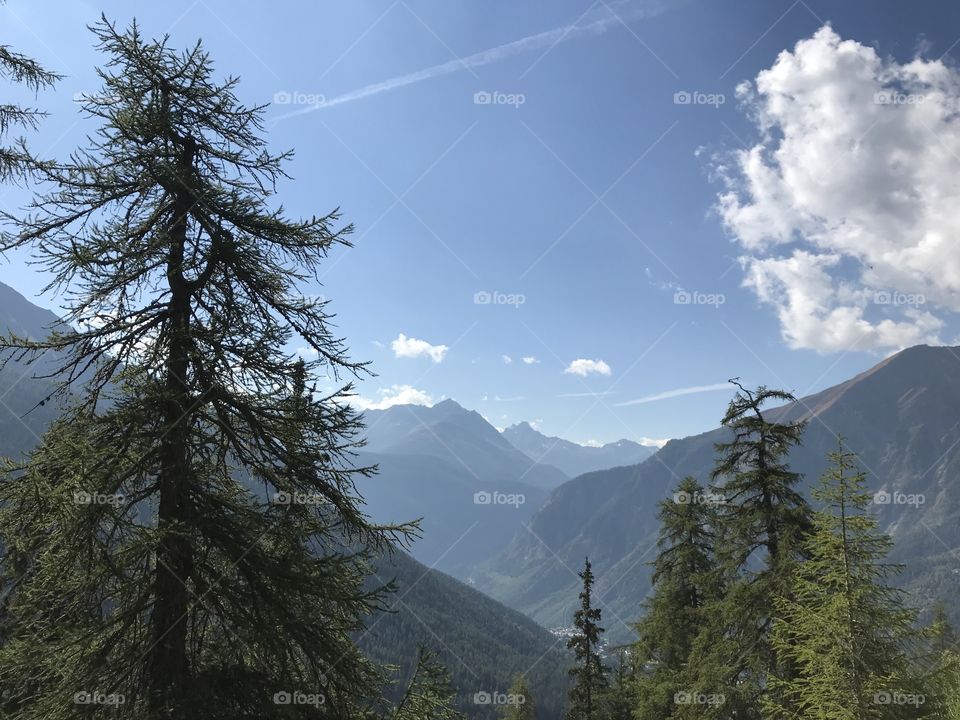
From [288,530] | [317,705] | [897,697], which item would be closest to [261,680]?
[317,705]

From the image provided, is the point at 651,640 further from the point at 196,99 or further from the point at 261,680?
the point at 196,99

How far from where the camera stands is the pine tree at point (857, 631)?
10406mm

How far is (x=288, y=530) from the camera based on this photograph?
704 centimetres

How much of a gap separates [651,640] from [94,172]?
27.7 metres
